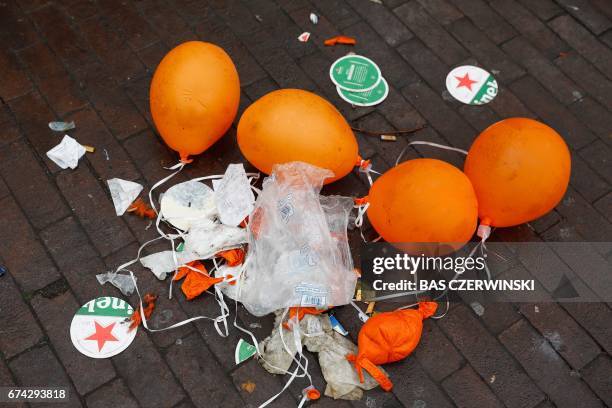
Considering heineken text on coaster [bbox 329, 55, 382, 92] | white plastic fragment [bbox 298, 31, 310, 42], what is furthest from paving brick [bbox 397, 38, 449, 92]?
white plastic fragment [bbox 298, 31, 310, 42]

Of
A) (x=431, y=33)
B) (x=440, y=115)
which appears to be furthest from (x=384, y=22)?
(x=440, y=115)

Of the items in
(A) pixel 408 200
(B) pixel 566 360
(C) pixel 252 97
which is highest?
(A) pixel 408 200

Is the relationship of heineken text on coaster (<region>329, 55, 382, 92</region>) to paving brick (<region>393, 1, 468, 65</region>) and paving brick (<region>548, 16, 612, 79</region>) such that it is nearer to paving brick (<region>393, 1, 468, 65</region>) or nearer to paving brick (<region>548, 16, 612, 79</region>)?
paving brick (<region>393, 1, 468, 65</region>)

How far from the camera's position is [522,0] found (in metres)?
4.27

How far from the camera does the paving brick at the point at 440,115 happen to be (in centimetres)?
359

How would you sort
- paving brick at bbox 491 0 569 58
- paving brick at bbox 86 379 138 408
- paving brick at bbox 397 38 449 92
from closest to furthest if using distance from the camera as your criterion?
paving brick at bbox 86 379 138 408 → paving brick at bbox 397 38 449 92 → paving brick at bbox 491 0 569 58

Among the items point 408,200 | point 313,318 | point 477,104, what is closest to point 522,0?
point 477,104

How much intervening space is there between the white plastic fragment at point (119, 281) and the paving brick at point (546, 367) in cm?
179

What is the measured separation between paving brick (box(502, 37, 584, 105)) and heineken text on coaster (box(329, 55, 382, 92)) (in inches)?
36.7

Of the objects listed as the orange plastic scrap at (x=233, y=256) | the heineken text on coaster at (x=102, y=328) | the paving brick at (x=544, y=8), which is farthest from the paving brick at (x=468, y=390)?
the paving brick at (x=544, y=8)

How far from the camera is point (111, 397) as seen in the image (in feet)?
8.75

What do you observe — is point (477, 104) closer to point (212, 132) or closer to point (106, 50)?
point (212, 132)

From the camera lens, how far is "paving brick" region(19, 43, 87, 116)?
11.6 feet

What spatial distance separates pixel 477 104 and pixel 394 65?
1.87ft
